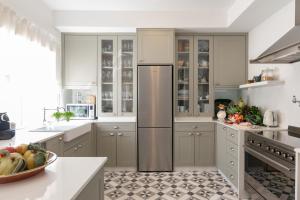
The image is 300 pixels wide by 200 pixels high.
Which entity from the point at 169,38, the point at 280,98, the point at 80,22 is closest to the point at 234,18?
the point at 169,38

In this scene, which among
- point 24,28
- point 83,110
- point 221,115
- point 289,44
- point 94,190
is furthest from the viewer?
point 83,110

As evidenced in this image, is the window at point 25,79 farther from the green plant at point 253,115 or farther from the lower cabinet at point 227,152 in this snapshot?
the green plant at point 253,115

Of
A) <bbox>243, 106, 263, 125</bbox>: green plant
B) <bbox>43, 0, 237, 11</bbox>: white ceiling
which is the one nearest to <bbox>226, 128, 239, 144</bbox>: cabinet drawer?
<bbox>243, 106, 263, 125</bbox>: green plant

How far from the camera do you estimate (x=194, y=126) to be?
3426 millimetres

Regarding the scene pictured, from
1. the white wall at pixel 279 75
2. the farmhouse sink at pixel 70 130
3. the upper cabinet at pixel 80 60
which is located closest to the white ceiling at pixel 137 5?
the upper cabinet at pixel 80 60

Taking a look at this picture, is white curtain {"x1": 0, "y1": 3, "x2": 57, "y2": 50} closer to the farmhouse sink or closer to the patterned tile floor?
the farmhouse sink

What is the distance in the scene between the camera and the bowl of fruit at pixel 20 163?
3.19 ft

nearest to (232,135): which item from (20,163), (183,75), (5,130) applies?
(183,75)

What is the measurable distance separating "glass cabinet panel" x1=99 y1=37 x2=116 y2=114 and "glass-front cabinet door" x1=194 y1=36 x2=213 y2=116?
4.68 ft

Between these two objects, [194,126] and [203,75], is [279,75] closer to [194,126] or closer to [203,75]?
[203,75]

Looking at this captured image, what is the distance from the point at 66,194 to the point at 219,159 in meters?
2.86

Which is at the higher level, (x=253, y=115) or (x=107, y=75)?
(x=107, y=75)

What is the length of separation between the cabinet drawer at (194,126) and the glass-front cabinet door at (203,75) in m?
0.30

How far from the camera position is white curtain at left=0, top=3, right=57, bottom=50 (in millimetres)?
2203
